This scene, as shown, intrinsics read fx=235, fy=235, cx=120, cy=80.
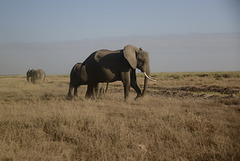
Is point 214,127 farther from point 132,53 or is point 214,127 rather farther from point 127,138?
point 132,53

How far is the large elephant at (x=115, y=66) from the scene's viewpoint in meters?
10.5

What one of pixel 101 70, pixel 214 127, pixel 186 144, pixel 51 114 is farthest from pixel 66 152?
pixel 101 70

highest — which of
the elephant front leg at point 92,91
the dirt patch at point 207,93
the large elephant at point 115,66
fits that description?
the large elephant at point 115,66

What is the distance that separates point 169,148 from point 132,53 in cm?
669

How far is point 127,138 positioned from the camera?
4.67 m

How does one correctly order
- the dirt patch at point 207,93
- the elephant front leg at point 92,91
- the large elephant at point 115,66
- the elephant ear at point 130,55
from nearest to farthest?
the elephant ear at point 130,55
the large elephant at point 115,66
the elephant front leg at point 92,91
the dirt patch at point 207,93

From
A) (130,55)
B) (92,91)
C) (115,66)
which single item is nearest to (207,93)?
(130,55)

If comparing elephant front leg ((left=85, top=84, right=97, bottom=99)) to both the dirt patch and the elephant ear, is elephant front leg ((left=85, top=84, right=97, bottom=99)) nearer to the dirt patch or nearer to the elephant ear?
the elephant ear

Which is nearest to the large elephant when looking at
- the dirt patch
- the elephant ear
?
the elephant ear

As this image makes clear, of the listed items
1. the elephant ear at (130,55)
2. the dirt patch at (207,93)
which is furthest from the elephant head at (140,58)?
the dirt patch at (207,93)

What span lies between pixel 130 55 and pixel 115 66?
2.82 ft

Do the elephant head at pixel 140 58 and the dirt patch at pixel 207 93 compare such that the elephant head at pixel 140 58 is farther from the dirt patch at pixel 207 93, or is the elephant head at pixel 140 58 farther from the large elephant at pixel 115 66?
the dirt patch at pixel 207 93

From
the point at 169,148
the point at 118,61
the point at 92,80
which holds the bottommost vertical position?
the point at 169,148

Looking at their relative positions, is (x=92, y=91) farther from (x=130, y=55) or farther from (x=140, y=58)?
(x=140, y=58)
